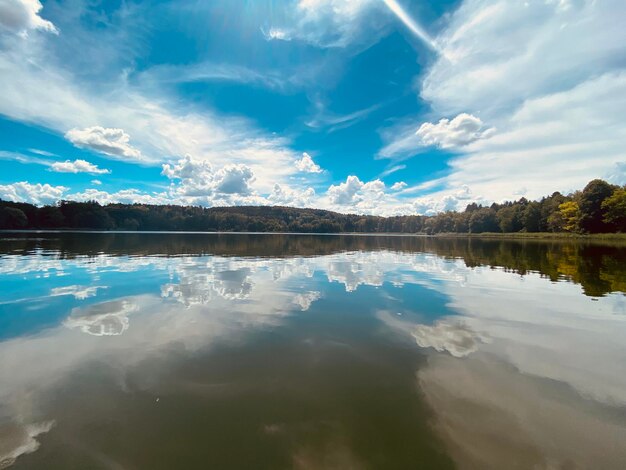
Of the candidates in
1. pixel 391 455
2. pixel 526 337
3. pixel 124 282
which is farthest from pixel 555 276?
pixel 124 282

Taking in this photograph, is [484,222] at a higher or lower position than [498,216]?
lower

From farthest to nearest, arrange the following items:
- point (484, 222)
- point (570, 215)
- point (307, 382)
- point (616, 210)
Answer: point (484, 222) → point (570, 215) → point (616, 210) → point (307, 382)

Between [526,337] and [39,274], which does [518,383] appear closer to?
[526,337]

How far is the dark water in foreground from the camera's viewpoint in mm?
4832

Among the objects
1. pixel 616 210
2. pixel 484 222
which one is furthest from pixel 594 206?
pixel 484 222

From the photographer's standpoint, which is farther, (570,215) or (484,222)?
(484,222)

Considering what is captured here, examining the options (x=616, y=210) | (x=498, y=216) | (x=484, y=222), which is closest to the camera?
(x=616, y=210)

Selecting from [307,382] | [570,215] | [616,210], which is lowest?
[307,382]

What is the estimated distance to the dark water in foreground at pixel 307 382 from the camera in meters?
4.83

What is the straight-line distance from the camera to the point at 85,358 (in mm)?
8109

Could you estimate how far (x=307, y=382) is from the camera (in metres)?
6.96

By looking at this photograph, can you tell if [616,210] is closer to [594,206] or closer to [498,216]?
[594,206]

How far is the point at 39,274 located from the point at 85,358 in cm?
1635

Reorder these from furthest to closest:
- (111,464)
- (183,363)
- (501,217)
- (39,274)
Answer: (501,217)
(39,274)
(183,363)
(111,464)
